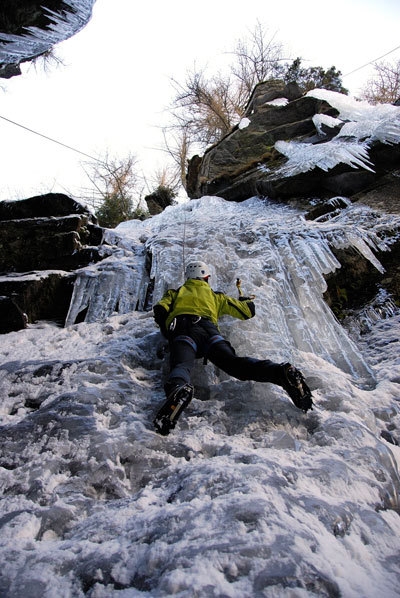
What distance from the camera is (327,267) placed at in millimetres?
4047

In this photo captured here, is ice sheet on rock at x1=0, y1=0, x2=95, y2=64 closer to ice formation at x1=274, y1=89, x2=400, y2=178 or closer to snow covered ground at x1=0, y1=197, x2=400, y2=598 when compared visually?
ice formation at x1=274, y1=89, x2=400, y2=178

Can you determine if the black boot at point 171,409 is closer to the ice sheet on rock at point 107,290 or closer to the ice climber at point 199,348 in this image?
the ice climber at point 199,348

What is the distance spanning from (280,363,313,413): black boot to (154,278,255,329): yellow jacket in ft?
3.01

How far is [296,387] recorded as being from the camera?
2.10m

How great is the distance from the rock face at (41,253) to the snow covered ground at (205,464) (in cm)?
32

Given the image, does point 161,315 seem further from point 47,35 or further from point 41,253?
point 47,35

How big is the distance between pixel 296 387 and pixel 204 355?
0.79 metres

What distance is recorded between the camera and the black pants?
7.12 feet

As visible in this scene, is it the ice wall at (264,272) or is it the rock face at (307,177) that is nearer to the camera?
the ice wall at (264,272)

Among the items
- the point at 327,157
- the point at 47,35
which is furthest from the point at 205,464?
the point at 47,35

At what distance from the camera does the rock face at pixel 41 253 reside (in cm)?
394

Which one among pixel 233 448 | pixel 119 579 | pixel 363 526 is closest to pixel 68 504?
pixel 119 579

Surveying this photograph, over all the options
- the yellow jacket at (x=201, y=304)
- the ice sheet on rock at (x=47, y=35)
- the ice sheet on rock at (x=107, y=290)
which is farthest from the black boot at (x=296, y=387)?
the ice sheet on rock at (x=47, y=35)

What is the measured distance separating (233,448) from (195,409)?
1.69 ft
